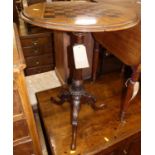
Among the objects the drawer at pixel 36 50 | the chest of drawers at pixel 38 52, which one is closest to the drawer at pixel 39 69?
the chest of drawers at pixel 38 52

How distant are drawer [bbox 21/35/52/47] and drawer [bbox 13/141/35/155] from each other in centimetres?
119

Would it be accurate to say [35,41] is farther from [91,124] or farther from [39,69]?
[91,124]

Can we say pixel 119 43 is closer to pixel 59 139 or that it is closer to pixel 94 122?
pixel 94 122

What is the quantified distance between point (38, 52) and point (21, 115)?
1292 millimetres

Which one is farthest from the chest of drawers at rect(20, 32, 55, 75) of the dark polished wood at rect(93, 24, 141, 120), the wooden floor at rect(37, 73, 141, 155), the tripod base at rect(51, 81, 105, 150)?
the dark polished wood at rect(93, 24, 141, 120)

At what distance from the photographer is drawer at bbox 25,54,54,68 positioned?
77.2 inches

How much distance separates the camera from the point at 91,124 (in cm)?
122

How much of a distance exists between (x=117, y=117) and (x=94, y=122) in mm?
173

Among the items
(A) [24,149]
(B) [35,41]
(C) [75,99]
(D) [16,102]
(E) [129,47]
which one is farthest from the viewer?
Answer: (B) [35,41]

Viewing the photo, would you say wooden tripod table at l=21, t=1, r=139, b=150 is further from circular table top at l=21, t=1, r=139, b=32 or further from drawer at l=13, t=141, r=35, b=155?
drawer at l=13, t=141, r=35, b=155

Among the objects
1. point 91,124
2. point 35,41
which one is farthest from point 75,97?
point 35,41

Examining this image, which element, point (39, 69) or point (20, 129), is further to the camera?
point (39, 69)

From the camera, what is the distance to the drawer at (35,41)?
5.93 ft

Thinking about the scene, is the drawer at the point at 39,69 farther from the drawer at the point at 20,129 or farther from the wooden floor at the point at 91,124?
the drawer at the point at 20,129
